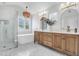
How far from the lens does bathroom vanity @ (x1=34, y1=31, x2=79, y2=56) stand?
3029mm

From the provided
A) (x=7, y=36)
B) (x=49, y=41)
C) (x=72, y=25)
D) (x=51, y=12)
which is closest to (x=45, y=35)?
(x=49, y=41)

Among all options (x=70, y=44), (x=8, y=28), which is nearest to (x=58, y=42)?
(x=70, y=44)

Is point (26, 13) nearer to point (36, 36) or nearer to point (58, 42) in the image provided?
point (36, 36)

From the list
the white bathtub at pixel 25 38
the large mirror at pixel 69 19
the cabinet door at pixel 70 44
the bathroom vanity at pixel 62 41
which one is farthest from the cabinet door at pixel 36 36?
the cabinet door at pixel 70 44

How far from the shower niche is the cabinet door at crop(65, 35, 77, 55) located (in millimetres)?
1957

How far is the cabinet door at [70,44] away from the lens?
10.0 ft

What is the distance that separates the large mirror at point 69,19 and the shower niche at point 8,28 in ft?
5.69

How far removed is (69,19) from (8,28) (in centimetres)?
243

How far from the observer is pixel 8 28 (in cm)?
466

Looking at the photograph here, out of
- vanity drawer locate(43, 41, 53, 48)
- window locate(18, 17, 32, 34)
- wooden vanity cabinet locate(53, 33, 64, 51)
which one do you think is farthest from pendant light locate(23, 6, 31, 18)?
vanity drawer locate(43, 41, 53, 48)

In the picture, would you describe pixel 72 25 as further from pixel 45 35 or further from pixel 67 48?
pixel 45 35

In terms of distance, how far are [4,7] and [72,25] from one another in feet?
8.21

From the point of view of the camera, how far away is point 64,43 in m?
3.41

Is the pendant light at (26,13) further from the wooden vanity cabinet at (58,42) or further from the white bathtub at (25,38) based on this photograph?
the wooden vanity cabinet at (58,42)
